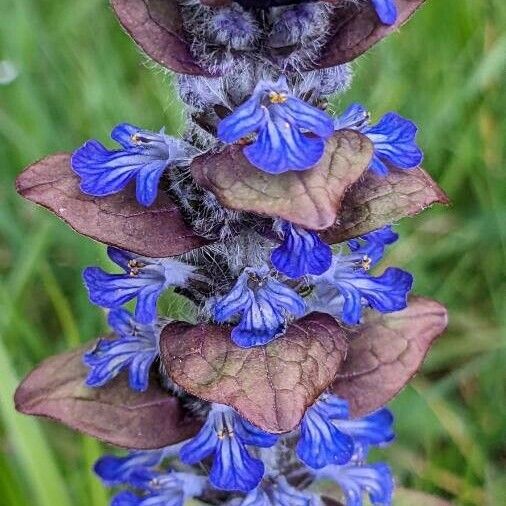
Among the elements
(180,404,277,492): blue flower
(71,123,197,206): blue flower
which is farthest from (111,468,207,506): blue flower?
(71,123,197,206): blue flower

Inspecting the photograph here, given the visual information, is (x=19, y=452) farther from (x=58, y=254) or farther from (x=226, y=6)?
(x=226, y=6)

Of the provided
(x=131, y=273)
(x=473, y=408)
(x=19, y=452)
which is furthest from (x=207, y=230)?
(x=473, y=408)

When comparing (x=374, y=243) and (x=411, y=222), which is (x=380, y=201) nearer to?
(x=374, y=243)

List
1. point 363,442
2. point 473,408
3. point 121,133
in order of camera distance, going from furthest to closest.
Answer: point 473,408
point 363,442
point 121,133

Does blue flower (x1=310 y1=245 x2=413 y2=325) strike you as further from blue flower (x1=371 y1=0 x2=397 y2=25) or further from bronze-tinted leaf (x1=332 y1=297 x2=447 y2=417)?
blue flower (x1=371 y1=0 x2=397 y2=25)

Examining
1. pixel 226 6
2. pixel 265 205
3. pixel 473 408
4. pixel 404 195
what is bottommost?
pixel 473 408

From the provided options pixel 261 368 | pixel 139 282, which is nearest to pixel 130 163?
pixel 139 282
